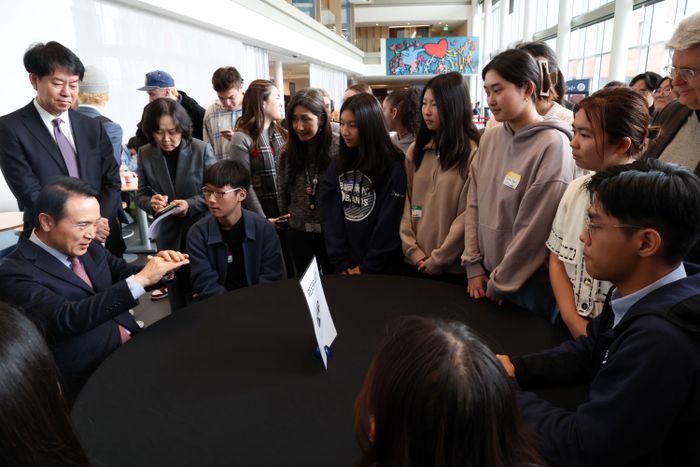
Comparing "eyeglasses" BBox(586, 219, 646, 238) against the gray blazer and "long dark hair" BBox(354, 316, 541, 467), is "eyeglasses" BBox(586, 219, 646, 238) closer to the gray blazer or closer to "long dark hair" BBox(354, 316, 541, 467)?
"long dark hair" BBox(354, 316, 541, 467)

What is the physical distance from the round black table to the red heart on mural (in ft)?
57.8

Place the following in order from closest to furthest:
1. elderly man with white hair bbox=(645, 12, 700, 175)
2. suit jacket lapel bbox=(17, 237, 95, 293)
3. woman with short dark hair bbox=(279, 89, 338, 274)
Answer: elderly man with white hair bbox=(645, 12, 700, 175) < suit jacket lapel bbox=(17, 237, 95, 293) < woman with short dark hair bbox=(279, 89, 338, 274)

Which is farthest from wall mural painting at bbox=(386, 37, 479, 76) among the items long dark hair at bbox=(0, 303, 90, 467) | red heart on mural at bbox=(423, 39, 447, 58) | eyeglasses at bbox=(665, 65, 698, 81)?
long dark hair at bbox=(0, 303, 90, 467)

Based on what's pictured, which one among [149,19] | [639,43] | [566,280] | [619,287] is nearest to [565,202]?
[566,280]

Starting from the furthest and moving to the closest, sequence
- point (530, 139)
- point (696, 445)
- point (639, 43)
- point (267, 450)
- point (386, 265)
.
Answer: point (639, 43) → point (386, 265) → point (530, 139) → point (267, 450) → point (696, 445)

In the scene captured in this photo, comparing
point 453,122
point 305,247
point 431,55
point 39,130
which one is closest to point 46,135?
point 39,130

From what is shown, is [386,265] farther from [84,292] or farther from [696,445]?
[696,445]

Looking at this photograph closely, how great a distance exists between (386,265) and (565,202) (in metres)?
0.91

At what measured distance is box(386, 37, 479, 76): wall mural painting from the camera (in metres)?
17.2

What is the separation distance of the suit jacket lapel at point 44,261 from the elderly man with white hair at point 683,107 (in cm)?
206

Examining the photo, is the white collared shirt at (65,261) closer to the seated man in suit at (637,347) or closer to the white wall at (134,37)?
the seated man in suit at (637,347)

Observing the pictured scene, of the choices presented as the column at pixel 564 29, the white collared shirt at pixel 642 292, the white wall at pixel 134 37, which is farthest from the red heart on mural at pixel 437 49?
the white collared shirt at pixel 642 292

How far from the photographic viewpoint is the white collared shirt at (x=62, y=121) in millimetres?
2230

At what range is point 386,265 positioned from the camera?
2152mm
